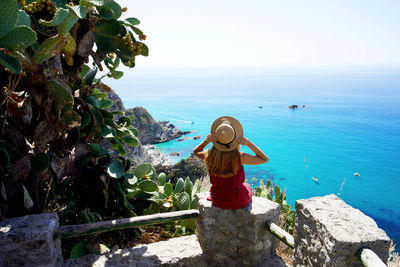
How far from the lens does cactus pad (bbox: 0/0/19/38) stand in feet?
4.84

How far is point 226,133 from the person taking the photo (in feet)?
6.63

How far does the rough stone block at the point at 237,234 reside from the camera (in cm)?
212

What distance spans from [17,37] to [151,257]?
1739 mm

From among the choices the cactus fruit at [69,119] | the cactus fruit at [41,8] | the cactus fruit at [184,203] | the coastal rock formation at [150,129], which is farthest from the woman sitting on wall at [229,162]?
the coastal rock formation at [150,129]

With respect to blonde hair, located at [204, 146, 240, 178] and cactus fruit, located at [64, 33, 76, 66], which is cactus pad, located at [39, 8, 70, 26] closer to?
cactus fruit, located at [64, 33, 76, 66]

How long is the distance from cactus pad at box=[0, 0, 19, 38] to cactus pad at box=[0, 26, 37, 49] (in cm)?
3

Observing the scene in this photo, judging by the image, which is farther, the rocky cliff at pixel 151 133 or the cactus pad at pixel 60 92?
the rocky cliff at pixel 151 133

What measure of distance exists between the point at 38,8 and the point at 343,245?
240 cm

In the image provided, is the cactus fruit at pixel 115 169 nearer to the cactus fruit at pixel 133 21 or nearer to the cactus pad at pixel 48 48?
the cactus pad at pixel 48 48

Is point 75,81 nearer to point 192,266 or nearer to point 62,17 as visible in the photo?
point 62,17

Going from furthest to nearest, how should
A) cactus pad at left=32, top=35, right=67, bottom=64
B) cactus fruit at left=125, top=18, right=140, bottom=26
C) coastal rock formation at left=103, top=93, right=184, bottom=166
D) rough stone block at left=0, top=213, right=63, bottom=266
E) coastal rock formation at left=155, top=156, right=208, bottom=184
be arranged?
coastal rock formation at left=103, top=93, right=184, bottom=166, coastal rock formation at left=155, top=156, right=208, bottom=184, cactus fruit at left=125, top=18, right=140, bottom=26, cactus pad at left=32, top=35, right=67, bottom=64, rough stone block at left=0, top=213, right=63, bottom=266

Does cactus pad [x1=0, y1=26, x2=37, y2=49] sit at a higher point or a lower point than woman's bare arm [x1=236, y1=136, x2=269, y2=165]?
higher

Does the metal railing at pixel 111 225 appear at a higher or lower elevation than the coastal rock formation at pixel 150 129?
higher

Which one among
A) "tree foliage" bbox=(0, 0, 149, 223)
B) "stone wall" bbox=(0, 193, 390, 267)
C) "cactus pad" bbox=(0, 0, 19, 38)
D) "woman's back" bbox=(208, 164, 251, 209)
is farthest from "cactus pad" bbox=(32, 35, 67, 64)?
"woman's back" bbox=(208, 164, 251, 209)
